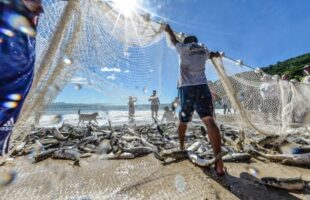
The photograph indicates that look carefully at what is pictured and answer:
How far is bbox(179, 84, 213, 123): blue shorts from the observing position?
4.13m

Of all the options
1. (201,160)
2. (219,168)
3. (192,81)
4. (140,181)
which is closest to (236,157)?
(201,160)

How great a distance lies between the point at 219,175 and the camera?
392cm

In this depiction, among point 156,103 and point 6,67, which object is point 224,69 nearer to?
point 6,67

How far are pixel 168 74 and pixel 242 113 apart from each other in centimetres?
200

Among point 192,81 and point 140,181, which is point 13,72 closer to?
point 140,181

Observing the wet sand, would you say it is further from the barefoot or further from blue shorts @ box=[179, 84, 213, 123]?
blue shorts @ box=[179, 84, 213, 123]

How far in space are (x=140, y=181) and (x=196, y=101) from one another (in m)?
1.60

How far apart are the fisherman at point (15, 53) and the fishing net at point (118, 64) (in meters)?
0.99

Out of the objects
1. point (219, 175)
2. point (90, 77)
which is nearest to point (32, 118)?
point (90, 77)

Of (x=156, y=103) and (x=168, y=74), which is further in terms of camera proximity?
(x=156, y=103)

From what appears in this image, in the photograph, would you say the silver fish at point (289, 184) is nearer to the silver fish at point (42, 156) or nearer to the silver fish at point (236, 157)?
the silver fish at point (236, 157)

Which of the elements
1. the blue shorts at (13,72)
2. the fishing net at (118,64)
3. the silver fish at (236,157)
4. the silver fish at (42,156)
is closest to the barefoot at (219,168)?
the silver fish at (236,157)

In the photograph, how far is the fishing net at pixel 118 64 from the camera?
2875 mm

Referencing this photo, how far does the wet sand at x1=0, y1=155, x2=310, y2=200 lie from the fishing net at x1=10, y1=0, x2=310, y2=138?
119 centimetres
